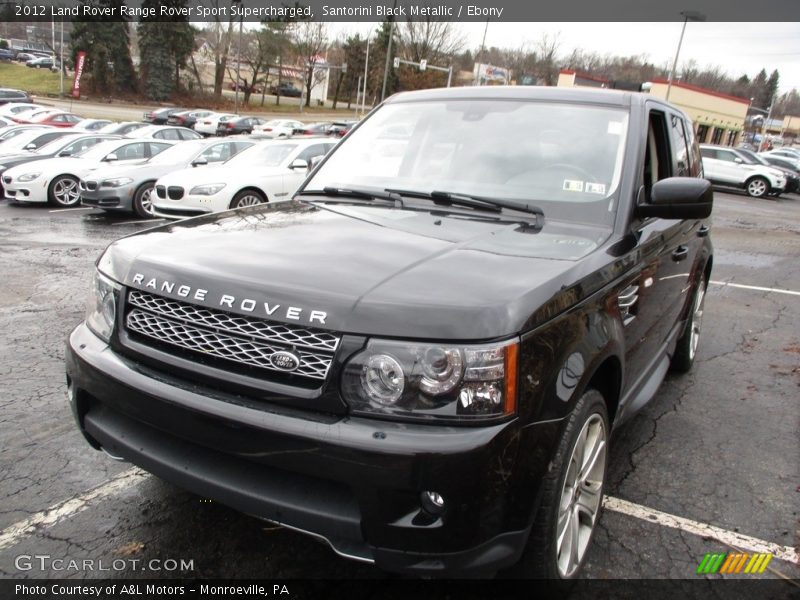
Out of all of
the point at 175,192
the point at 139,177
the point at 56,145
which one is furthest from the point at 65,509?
the point at 56,145

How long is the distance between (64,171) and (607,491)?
1391 cm

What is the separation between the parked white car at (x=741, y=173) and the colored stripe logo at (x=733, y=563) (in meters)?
25.6

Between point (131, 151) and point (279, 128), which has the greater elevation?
point (131, 151)

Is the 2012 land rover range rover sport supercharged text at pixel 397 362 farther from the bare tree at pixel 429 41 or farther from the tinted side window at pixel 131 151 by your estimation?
the bare tree at pixel 429 41

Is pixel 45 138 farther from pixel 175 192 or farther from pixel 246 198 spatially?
pixel 246 198

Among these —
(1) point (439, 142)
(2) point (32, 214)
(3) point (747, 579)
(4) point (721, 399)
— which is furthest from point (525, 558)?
(2) point (32, 214)

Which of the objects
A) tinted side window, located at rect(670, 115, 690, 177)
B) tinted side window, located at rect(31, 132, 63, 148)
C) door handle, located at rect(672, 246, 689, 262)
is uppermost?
tinted side window, located at rect(670, 115, 690, 177)

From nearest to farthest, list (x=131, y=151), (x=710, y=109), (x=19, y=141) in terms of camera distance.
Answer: (x=131, y=151) → (x=19, y=141) → (x=710, y=109)

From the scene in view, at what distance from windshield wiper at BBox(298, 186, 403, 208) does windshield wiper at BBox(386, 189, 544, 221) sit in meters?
0.13

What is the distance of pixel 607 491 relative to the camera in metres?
3.24

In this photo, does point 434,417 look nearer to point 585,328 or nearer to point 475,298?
point 475,298

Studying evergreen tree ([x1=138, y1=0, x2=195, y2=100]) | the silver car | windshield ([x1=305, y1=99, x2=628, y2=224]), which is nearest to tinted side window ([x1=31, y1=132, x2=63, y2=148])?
the silver car

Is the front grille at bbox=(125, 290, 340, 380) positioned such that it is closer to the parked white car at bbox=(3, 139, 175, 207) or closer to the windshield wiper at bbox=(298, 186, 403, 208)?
the windshield wiper at bbox=(298, 186, 403, 208)

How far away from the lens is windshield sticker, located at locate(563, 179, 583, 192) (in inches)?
117
